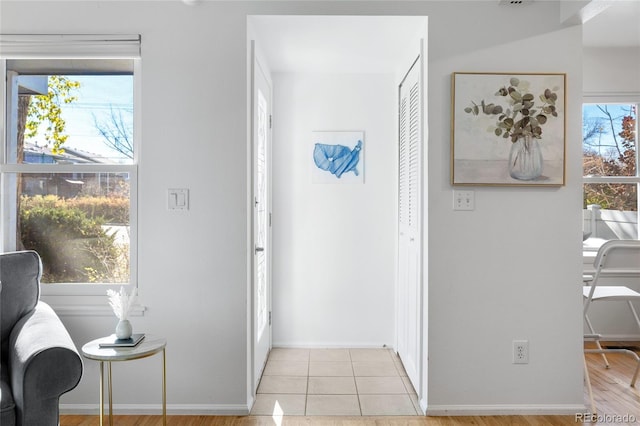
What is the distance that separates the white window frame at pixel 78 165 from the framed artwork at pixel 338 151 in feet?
4.84

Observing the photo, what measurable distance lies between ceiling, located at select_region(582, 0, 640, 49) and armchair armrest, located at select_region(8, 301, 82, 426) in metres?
3.38

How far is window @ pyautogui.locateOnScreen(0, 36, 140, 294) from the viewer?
255cm

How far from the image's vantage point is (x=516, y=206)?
2.48 meters

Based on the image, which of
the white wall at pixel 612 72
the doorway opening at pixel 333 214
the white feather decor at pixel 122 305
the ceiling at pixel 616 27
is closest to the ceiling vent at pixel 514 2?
the ceiling at pixel 616 27

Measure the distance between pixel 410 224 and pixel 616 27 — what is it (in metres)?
2.07

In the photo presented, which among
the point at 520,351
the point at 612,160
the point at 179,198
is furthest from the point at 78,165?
the point at 612,160

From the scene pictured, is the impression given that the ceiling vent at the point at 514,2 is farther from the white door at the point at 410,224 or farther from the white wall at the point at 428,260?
the white door at the point at 410,224

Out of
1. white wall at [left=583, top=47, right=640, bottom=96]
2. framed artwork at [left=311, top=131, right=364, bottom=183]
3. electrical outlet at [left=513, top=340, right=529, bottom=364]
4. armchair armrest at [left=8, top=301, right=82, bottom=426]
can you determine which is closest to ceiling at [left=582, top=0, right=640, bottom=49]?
white wall at [left=583, top=47, right=640, bottom=96]

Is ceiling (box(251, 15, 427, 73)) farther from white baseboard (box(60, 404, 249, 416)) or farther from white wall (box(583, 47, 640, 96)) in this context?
white baseboard (box(60, 404, 249, 416))

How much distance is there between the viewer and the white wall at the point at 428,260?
2479mm

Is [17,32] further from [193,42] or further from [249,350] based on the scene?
[249,350]

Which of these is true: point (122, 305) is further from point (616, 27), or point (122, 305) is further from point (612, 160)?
point (612, 160)

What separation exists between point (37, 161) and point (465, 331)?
8.41 ft

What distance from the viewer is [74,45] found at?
2477 mm
